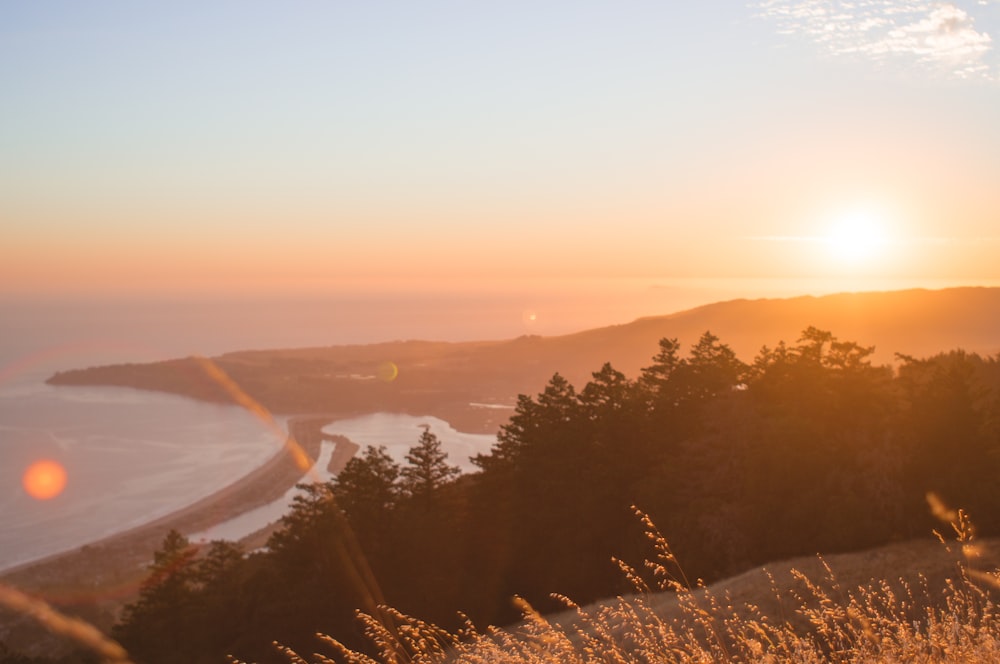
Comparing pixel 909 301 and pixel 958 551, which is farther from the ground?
pixel 909 301

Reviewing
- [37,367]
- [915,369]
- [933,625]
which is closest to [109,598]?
[933,625]

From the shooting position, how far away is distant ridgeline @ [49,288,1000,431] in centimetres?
7969

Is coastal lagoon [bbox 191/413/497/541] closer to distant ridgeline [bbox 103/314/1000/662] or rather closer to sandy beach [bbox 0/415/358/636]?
sandy beach [bbox 0/415/358/636]

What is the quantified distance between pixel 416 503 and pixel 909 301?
95.6 meters

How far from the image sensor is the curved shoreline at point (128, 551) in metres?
31.6

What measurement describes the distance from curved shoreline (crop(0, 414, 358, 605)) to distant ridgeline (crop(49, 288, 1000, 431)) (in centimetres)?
2420

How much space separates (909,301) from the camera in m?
96.8

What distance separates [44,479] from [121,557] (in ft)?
63.1

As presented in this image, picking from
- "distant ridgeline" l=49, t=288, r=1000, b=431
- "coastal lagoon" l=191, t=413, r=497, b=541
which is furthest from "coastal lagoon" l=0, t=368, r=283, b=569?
"distant ridgeline" l=49, t=288, r=1000, b=431

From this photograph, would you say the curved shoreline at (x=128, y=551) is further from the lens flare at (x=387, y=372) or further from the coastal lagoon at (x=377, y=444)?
the lens flare at (x=387, y=372)

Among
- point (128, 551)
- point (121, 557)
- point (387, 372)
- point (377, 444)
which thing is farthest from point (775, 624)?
point (387, 372)

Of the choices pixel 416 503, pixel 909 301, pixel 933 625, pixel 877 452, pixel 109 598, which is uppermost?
pixel 909 301

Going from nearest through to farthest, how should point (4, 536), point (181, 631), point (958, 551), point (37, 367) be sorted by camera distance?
point (958, 551), point (181, 631), point (4, 536), point (37, 367)

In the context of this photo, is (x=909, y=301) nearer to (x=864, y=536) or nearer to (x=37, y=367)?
(x=864, y=536)
